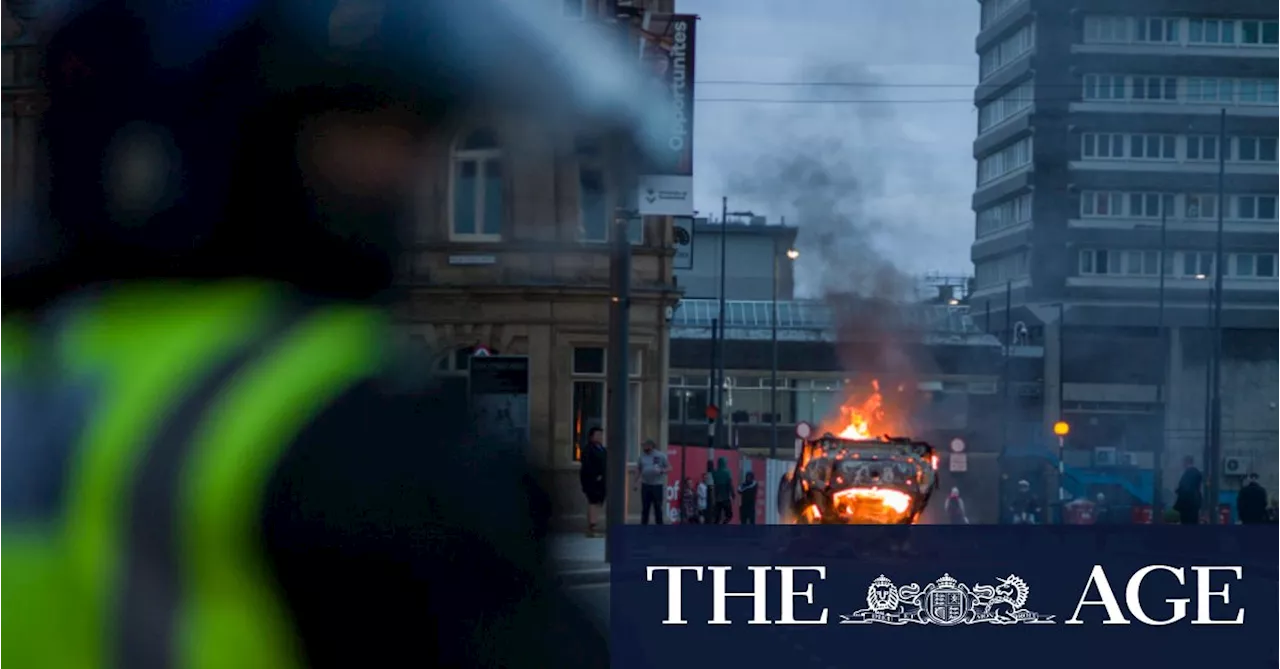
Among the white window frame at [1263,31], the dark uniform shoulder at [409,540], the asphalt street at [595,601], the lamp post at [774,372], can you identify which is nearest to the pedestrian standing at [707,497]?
the lamp post at [774,372]

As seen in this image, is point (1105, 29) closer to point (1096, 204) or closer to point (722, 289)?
point (1096, 204)

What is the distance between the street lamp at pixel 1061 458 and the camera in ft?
11.4

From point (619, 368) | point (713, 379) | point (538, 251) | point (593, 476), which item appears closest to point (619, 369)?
point (619, 368)

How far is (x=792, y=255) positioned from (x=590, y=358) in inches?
77.3

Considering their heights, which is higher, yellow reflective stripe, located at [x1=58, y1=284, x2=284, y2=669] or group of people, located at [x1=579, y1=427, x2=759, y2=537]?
yellow reflective stripe, located at [x1=58, y1=284, x2=284, y2=669]

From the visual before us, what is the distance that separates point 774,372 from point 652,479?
2.93 feet

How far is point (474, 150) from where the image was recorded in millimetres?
1486

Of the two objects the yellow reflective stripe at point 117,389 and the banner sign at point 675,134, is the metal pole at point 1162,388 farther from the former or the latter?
the yellow reflective stripe at point 117,389

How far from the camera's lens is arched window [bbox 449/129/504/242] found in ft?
4.63

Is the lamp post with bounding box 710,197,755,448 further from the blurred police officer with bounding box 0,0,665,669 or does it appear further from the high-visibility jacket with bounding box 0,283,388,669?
the high-visibility jacket with bounding box 0,283,388,669

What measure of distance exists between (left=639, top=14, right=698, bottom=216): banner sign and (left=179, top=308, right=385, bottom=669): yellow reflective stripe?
119cm

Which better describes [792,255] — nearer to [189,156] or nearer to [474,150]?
[474,150]

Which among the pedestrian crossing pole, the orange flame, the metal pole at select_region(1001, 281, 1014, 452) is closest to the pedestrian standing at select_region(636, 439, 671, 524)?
the pedestrian crossing pole

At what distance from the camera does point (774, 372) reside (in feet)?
12.3
